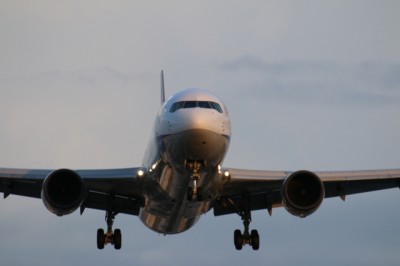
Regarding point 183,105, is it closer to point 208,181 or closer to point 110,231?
point 208,181

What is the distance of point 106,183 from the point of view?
35062mm

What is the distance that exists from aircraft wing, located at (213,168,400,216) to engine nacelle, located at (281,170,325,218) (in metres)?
0.30

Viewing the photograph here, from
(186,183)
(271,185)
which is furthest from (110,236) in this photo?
(186,183)

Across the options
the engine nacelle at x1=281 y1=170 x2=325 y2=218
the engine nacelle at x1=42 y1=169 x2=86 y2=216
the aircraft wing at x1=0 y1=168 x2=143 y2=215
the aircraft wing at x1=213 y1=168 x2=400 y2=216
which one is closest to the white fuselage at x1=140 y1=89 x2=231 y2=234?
the aircraft wing at x1=0 y1=168 x2=143 y2=215

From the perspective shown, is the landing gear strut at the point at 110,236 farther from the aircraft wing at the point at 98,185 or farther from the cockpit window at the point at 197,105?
the cockpit window at the point at 197,105

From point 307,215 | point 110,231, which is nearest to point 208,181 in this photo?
point 307,215

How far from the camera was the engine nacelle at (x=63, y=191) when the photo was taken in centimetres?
3303

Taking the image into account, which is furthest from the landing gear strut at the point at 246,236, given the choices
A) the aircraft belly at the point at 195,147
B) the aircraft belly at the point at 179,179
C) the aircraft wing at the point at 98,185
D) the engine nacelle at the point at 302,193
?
the aircraft belly at the point at 195,147

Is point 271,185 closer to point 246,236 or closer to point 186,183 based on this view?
point 246,236

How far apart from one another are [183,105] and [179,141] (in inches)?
55.9

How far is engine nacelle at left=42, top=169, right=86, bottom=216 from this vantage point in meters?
33.0

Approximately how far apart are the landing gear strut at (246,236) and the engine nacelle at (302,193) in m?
3.61

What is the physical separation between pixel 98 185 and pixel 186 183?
205 inches

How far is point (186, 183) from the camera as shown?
103 feet
